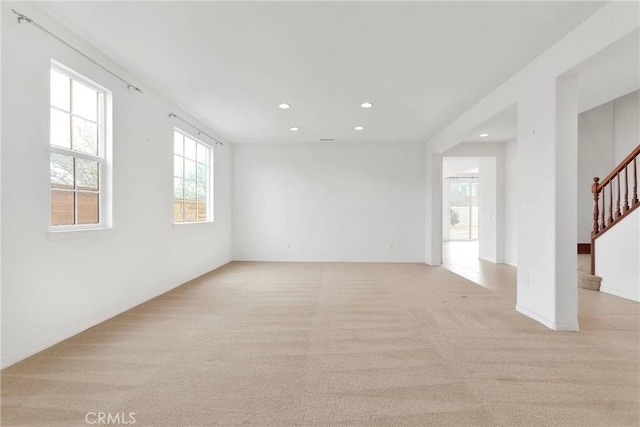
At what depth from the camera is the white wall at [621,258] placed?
4094 mm

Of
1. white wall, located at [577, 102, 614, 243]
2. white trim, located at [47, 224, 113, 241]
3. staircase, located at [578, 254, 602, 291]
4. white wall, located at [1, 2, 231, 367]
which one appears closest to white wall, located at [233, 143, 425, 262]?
white wall, located at [1, 2, 231, 367]

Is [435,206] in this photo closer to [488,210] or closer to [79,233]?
[488,210]

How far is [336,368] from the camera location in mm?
2266

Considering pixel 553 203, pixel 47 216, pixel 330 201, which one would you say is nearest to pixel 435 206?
pixel 330 201

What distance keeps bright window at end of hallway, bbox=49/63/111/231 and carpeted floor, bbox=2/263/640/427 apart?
1131 millimetres

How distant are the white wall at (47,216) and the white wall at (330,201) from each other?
2787mm

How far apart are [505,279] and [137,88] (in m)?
6.16

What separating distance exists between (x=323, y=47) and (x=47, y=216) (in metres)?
2.84

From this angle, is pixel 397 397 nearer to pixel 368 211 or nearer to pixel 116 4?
pixel 116 4

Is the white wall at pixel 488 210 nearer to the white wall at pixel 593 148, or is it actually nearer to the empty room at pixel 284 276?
the white wall at pixel 593 148

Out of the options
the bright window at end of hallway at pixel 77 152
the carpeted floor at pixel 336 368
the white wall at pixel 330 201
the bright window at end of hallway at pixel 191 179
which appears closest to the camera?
the carpeted floor at pixel 336 368

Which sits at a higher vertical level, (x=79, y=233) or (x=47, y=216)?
(x=47, y=216)

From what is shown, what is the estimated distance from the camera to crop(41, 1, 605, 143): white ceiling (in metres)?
2.48

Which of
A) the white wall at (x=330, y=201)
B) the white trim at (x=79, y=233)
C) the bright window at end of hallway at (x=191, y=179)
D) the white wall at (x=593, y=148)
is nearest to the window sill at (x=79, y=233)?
the white trim at (x=79, y=233)
